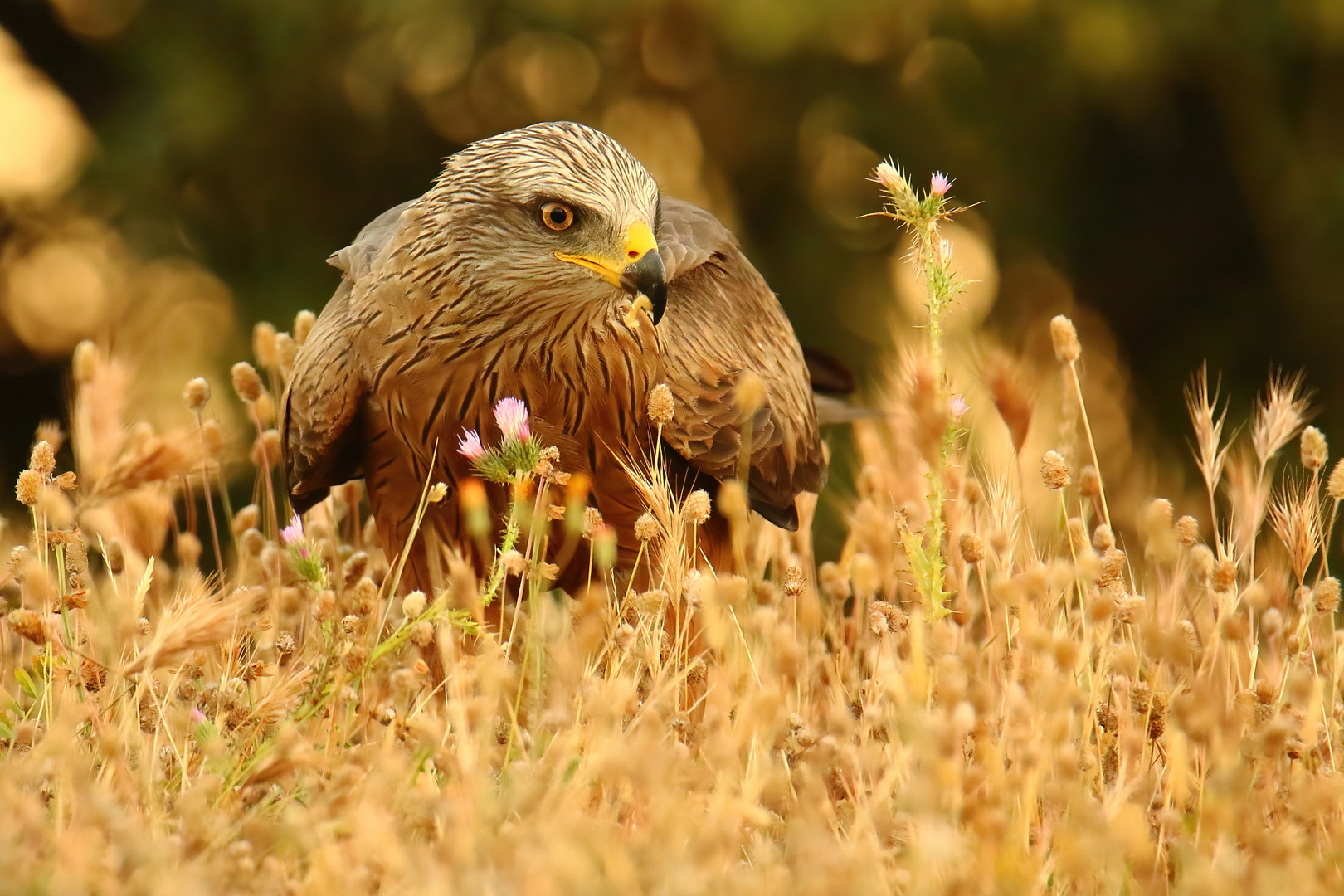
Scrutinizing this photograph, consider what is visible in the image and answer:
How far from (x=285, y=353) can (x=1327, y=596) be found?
9.49 ft

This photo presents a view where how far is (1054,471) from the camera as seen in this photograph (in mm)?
2893

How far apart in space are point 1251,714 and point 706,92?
6.78 meters

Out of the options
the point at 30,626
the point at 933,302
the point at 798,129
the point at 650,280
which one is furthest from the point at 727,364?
the point at 798,129

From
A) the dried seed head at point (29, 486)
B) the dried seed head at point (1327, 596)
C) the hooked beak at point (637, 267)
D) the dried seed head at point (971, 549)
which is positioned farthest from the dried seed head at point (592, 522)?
the dried seed head at point (1327, 596)

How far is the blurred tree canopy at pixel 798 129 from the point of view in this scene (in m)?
7.89

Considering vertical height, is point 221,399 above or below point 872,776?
below

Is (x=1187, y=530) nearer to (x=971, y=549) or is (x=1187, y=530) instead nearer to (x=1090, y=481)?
(x=1090, y=481)

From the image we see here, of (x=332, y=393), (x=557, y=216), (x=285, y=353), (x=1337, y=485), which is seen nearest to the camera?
(x=1337, y=485)

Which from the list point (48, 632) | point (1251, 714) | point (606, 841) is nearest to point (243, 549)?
point (48, 632)

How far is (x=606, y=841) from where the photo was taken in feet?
6.20

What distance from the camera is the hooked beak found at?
130 inches

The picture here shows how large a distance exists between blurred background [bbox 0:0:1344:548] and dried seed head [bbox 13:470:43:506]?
4954mm

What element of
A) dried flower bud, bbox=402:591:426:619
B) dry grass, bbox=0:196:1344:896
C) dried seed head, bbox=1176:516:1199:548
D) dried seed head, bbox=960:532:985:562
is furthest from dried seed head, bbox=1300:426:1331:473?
dried flower bud, bbox=402:591:426:619

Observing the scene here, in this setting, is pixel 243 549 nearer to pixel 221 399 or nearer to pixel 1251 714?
pixel 1251 714
